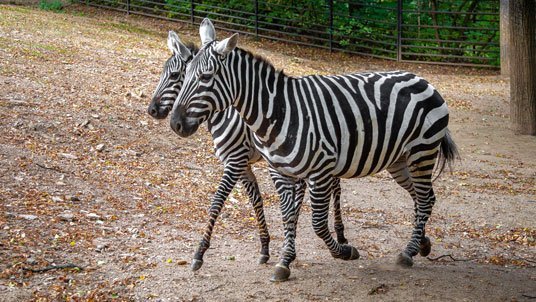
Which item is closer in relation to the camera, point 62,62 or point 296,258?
point 296,258

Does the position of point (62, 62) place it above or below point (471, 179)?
above

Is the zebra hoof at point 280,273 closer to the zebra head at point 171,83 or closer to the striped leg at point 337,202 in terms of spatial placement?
the striped leg at point 337,202

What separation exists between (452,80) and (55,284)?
12.7m

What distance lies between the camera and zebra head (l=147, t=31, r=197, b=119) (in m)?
6.46

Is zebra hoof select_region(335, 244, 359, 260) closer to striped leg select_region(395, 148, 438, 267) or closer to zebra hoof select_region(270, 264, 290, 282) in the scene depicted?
striped leg select_region(395, 148, 438, 267)

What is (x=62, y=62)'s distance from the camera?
1410 centimetres

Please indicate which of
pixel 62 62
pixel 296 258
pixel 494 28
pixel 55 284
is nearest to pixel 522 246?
pixel 296 258

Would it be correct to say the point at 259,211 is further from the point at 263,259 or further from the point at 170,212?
the point at 170,212

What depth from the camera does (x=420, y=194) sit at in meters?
6.98

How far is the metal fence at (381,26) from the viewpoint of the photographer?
1911cm

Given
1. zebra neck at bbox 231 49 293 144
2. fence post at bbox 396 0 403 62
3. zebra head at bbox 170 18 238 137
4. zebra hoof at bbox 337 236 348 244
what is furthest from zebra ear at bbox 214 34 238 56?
fence post at bbox 396 0 403 62

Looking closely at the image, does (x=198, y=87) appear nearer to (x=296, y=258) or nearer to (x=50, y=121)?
(x=296, y=258)

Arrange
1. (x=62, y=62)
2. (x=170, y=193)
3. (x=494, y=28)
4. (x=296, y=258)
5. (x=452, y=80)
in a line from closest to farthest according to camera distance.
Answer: (x=296, y=258) → (x=170, y=193) → (x=62, y=62) → (x=452, y=80) → (x=494, y=28)

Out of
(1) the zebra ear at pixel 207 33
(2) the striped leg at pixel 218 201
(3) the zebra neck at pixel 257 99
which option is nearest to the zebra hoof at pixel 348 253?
(2) the striped leg at pixel 218 201
